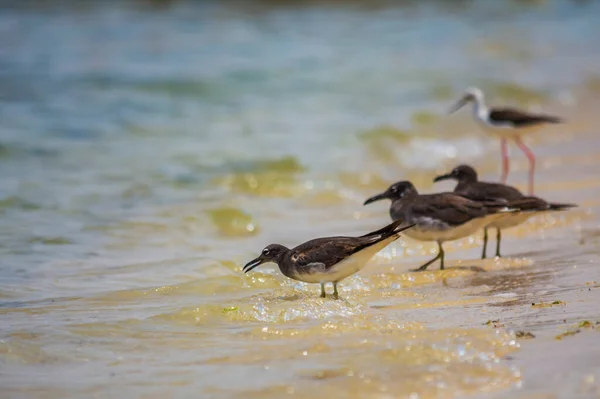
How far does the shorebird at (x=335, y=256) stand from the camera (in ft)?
24.7

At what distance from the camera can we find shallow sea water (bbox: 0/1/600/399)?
597cm

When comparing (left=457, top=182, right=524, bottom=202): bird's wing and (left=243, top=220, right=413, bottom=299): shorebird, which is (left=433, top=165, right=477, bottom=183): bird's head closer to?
(left=457, top=182, right=524, bottom=202): bird's wing

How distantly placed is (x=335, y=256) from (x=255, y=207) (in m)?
4.26

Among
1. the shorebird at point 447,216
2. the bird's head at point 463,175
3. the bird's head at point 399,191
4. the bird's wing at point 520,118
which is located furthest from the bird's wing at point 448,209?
the bird's wing at point 520,118

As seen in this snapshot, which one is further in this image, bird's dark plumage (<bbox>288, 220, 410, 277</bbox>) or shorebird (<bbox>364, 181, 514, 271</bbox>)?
shorebird (<bbox>364, 181, 514, 271</bbox>)

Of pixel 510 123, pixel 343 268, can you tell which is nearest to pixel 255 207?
pixel 510 123

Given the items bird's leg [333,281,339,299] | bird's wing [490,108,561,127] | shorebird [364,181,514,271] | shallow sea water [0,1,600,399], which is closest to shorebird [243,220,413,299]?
bird's leg [333,281,339,299]

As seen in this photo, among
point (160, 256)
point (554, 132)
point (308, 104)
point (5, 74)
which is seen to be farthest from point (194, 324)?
point (5, 74)

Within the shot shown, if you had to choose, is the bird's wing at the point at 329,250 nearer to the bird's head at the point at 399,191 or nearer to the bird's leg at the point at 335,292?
the bird's leg at the point at 335,292

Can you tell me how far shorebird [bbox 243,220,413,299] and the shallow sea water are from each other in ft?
0.78

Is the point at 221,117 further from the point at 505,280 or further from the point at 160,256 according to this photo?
the point at 505,280

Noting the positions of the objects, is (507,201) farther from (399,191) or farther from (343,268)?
(343,268)

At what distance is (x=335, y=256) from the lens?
7535 mm

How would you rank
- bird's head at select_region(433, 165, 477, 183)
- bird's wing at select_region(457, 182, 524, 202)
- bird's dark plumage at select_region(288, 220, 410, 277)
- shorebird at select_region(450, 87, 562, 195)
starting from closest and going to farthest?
bird's dark plumage at select_region(288, 220, 410, 277) < bird's wing at select_region(457, 182, 524, 202) < bird's head at select_region(433, 165, 477, 183) < shorebird at select_region(450, 87, 562, 195)
